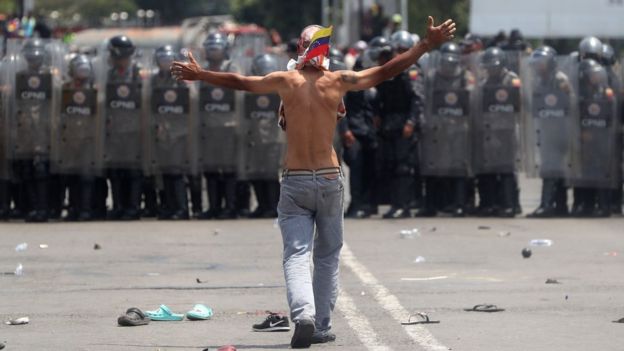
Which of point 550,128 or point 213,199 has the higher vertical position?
point 550,128

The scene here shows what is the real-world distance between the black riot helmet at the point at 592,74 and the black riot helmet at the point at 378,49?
216cm

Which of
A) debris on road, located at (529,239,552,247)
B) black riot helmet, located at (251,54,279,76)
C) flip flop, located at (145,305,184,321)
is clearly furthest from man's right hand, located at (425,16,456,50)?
black riot helmet, located at (251,54,279,76)

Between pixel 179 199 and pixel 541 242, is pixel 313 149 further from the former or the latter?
pixel 179 199

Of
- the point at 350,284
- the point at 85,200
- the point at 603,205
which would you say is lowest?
the point at 603,205

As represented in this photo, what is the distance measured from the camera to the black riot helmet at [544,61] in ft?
58.1

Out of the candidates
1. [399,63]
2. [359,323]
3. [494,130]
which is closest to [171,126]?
[494,130]

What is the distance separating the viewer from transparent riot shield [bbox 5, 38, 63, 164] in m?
17.5

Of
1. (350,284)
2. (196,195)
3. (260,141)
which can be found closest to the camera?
(350,284)

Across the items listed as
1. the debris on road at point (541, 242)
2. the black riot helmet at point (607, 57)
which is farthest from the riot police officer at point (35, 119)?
the black riot helmet at point (607, 57)

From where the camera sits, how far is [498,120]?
1784cm

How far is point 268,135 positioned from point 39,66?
2595mm

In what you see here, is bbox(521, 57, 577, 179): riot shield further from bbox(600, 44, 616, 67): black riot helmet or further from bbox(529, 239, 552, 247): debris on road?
bbox(529, 239, 552, 247): debris on road

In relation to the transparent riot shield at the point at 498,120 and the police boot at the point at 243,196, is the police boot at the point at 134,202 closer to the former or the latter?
the police boot at the point at 243,196

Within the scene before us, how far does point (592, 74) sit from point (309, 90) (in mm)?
8820
